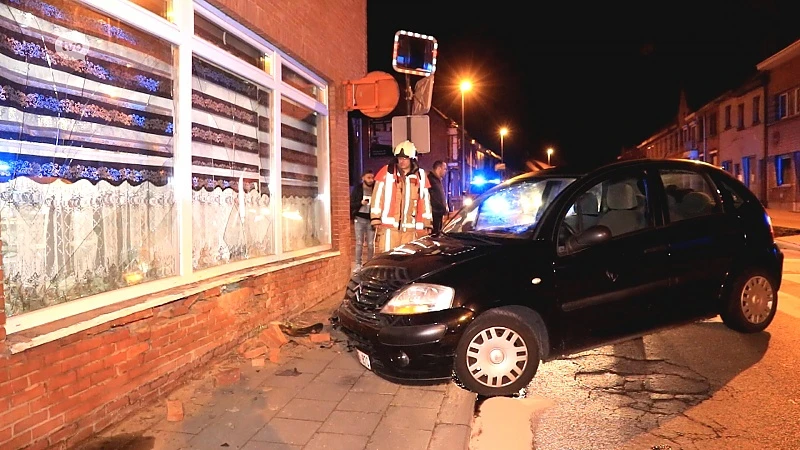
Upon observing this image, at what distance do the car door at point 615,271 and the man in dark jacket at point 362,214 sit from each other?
160 inches

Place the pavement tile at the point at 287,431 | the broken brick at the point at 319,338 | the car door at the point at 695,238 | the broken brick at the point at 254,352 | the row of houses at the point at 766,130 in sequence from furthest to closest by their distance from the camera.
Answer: the row of houses at the point at 766,130 < the broken brick at the point at 319,338 < the broken brick at the point at 254,352 < the car door at the point at 695,238 < the pavement tile at the point at 287,431

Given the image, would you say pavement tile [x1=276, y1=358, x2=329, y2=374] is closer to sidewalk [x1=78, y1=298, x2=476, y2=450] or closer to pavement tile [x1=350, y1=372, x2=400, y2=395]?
sidewalk [x1=78, y1=298, x2=476, y2=450]

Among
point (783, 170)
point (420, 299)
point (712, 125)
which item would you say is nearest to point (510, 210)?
point (420, 299)

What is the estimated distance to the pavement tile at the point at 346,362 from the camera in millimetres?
5117

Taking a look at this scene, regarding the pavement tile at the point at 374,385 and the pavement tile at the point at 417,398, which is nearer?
the pavement tile at the point at 417,398

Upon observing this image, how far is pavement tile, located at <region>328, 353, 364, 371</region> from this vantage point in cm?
512

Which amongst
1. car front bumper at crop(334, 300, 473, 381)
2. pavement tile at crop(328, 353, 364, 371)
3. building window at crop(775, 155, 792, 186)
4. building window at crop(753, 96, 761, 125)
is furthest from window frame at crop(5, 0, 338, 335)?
building window at crop(753, 96, 761, 125)

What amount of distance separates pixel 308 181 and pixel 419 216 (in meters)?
1.60

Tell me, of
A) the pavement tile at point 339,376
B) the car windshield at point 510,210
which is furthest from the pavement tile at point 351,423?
the car windshield at point 510,210

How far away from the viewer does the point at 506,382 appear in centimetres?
438

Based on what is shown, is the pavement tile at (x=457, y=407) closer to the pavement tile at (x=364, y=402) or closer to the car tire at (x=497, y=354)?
the car tire at (x=497, y=354)

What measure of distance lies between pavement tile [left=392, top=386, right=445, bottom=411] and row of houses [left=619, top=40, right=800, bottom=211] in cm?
2020

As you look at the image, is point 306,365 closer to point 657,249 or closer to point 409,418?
point 409,418

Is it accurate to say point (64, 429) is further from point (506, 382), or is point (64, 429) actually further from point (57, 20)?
point (506, 382)
